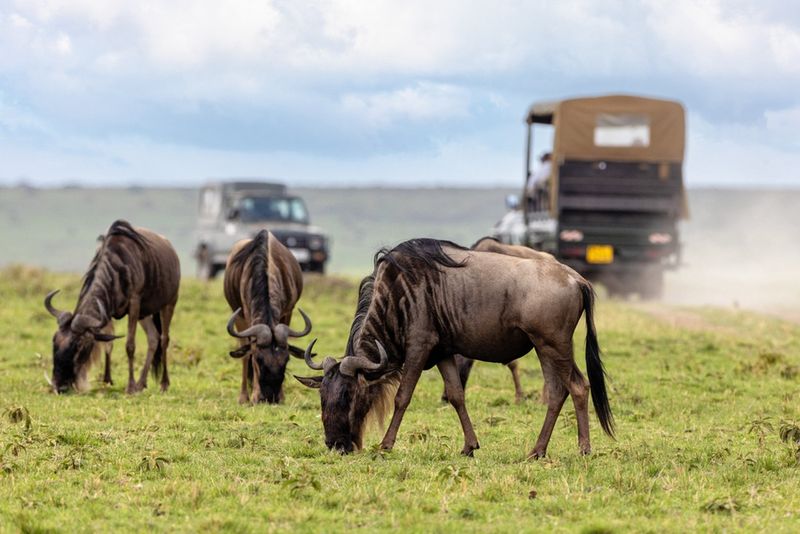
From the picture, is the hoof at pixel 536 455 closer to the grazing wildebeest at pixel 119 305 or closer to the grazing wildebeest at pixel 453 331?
the grazing wildebeest at pixel 453 331

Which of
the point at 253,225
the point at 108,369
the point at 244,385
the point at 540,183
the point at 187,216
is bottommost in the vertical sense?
the point at 187,216

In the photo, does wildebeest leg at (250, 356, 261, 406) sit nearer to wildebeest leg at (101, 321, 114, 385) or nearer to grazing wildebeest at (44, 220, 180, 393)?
grazing wildebeest at (44, 220, 180, 393)

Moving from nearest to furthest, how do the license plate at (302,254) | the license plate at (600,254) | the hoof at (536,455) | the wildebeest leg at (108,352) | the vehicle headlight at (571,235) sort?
the hoof at (536,455) → the wildebeest leg at (108,352) → the vehicle headlight at (571,235) → the license plate at (600,254) → the license plate at (302,254)

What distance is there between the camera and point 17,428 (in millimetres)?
10125

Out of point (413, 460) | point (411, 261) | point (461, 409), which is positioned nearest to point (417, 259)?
point (411, 261)

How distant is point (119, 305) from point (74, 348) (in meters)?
0.79

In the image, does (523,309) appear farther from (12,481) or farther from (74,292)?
(74,292)

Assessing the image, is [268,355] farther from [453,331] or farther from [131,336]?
[453,331]

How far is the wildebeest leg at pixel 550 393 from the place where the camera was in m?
8.91

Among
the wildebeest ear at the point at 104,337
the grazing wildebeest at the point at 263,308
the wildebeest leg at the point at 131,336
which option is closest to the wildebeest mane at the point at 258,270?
the grazing wildebeest at the point at 263,308

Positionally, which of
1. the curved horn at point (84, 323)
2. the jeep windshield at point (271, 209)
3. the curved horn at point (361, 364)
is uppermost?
the jeep windshield at point (271, 209)

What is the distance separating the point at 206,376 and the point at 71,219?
102756mm

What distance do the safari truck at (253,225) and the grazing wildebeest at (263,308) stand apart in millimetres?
16627

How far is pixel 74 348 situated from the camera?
12742 mm
